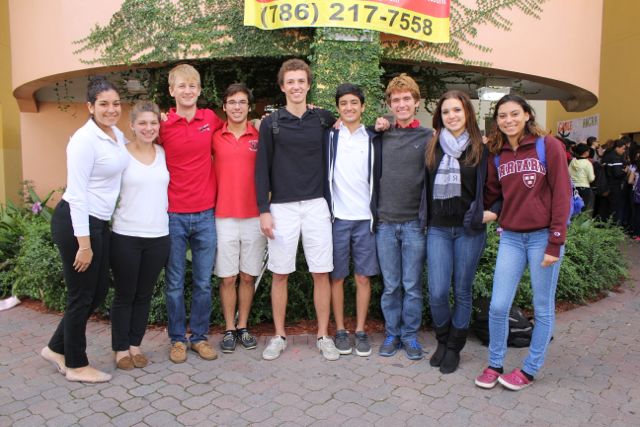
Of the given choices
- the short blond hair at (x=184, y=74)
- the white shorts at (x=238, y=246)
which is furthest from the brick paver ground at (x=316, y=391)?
the short blond hair at (x=184, y=74)

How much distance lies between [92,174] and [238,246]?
1.24 metres

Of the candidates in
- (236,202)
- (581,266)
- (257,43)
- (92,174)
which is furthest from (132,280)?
(581,266)

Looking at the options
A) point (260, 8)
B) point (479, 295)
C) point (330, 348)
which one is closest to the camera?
point (330, 348)

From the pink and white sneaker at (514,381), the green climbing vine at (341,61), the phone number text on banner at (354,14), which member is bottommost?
the pink and white sneaker at (514,381)

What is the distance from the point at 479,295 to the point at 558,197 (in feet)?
5.70

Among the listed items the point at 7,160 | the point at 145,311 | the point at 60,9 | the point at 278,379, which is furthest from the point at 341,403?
the point at 7,160

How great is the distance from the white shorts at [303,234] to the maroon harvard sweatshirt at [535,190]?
4.33 feet

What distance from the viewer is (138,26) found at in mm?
6523

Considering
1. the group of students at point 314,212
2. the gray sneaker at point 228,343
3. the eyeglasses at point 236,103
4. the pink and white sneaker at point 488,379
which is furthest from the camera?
the gray sneaker at point 228,343

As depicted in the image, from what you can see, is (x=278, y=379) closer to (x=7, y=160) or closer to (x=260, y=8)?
(x=260, y=8)

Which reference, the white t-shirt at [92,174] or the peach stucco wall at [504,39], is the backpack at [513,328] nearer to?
the white t-shirt at [92,174]

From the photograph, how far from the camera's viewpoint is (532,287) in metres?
3.47

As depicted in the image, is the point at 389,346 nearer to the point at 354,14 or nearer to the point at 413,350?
the point at 413,350

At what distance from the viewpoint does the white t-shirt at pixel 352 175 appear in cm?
405
